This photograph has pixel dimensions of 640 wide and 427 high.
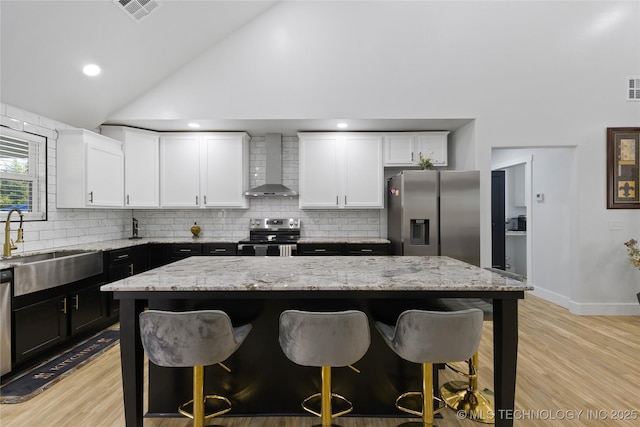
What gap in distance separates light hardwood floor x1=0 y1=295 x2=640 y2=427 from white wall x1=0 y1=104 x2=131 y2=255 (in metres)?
1.56

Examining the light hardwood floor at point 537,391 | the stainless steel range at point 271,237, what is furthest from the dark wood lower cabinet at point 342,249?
the light hardwood floor at point 537,391

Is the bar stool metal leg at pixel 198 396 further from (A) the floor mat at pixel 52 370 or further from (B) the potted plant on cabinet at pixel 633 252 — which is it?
(B) the potted plant on cabinet at pixel 633 252

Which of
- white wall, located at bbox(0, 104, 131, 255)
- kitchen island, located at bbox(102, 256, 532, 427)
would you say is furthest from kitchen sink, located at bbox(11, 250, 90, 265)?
kitchen island, located at bbox(102, 256, 532, 427)

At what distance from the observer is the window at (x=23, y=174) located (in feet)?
10.6

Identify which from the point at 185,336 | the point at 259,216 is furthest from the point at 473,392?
the point at 259,216

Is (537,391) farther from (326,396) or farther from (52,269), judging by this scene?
(52,269)

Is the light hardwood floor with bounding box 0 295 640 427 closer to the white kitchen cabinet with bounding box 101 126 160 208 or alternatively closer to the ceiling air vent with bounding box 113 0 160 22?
the white kitchen cabinet with bounding box 101 126 160 208

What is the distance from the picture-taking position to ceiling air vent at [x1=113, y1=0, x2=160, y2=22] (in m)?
3.17

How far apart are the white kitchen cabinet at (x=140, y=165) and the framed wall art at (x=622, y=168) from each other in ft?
20.3

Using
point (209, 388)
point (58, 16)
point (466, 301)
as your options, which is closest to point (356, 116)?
point (466, 301)

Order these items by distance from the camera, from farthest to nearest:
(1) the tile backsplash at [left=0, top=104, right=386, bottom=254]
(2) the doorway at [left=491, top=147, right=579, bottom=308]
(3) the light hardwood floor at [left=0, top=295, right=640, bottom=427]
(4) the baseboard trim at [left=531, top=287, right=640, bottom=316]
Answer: (1) the tile backsplash at [left=0, top=104, right=386, bottom=254], (2) the doorway at [left=491, top=147, right=579, bottom=308], (4) the baseboard trim at [left=531, top=287, right=640, bottom=316], (3) the light hardwood floor at [left=0, top=295, right=640, bottom=427]

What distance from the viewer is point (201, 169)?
480 centimetres

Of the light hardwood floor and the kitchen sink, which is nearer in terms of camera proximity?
the light hardwood floor

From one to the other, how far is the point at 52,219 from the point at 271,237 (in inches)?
105
